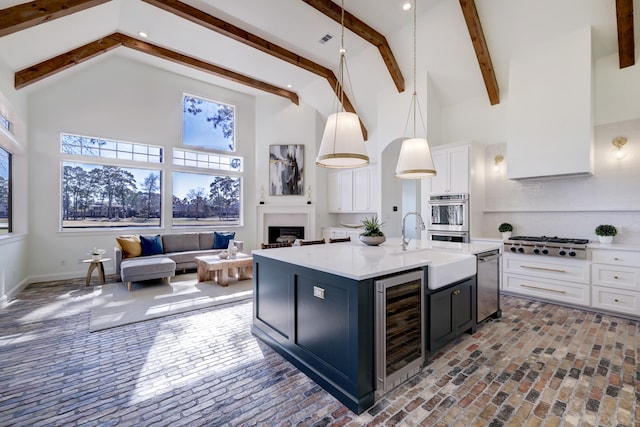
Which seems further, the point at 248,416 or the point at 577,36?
the point at 577,36

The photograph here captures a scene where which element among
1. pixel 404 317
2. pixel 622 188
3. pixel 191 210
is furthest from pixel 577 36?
pixel 191 210

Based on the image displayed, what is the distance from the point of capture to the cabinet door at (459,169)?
4.80 meters

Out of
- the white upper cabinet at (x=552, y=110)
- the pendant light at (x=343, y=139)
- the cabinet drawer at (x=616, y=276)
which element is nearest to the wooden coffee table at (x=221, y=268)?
the pendant light at (x=343, y=139)

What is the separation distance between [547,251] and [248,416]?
428cm

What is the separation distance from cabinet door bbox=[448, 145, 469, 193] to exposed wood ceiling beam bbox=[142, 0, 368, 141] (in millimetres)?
2300

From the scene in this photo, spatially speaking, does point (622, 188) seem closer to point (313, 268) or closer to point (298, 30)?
point (313, 268)

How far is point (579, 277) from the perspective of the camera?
3.76 m

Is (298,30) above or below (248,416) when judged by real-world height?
above

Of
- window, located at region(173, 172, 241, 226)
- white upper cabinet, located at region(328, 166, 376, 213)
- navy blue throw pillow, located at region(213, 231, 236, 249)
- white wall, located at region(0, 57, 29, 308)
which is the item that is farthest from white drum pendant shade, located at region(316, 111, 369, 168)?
window, located at region(173, 172, 241, 226)

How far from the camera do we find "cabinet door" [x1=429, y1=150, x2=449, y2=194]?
→ 16.5ft

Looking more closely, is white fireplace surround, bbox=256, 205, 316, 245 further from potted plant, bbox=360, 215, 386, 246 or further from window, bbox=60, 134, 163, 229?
potted plant, bbox=360, 215, 386, 246

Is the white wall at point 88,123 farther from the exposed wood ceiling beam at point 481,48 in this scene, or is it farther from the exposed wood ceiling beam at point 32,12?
the exposed wood ceiling beam at point 481,48

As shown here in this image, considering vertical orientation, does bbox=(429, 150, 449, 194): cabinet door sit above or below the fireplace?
above

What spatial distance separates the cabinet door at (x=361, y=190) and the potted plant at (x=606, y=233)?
4.17 metres
